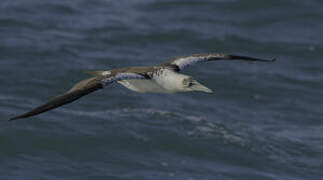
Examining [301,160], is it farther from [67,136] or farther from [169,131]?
[67,136]

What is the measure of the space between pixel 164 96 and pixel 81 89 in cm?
784

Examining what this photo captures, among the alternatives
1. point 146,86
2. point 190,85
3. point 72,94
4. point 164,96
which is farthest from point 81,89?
point 164,96

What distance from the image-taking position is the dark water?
17.2 metres

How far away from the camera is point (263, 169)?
17391 millimetres

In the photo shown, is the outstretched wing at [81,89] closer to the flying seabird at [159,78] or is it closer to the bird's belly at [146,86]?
the flying seabird at [159,78]

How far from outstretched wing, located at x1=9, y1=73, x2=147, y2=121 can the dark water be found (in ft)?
11.4

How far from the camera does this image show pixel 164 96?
20.2 m

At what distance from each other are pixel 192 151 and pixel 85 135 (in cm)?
218

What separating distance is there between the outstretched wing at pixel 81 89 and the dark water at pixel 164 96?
349cm

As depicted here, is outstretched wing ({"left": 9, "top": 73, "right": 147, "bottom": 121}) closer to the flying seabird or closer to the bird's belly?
the flying seabird

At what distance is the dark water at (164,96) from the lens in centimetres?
1723

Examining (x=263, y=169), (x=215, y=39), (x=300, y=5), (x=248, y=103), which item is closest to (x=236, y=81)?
(x=248, y=103)

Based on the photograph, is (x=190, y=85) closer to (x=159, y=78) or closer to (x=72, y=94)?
(x=159, y=78)

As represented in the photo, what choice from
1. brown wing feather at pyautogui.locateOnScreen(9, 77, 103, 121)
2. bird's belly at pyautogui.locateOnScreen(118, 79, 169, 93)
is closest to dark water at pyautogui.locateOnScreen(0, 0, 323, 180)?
bird's belly at pyautogui.locateOnScreen(118, 79, 169, 93)
